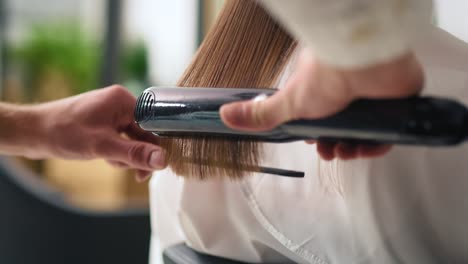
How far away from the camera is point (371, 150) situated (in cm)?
36

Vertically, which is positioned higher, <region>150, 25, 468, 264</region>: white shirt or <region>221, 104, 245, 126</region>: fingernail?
<region>221, 104, 245, 126</region>: fingernail

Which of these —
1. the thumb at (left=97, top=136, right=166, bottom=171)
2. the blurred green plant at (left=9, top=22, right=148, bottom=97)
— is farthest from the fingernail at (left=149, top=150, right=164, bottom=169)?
the blurred green plant at (left=9, top=22, right=148, bottom=97)

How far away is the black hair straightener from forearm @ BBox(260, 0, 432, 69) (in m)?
0.04

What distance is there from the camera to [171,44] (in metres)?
2.73

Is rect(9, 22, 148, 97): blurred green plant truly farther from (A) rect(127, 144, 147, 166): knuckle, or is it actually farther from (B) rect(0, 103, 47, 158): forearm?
(A) rect(127, 144, 147, 166): knuckle

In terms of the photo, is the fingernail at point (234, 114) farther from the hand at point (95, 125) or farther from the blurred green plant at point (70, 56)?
the blurred green plant at point (70, 56)

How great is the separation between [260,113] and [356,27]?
10cm

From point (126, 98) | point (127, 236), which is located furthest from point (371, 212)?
point (127, 236)

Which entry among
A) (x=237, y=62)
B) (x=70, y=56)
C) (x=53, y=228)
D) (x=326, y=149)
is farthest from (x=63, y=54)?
(x=326, y=149)

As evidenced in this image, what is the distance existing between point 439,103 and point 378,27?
0.22 ft

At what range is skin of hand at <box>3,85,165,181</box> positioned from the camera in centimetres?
71

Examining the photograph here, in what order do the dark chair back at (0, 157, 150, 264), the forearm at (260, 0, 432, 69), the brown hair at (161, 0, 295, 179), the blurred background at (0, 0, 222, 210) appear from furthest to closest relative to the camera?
the blurred background at (0, 0, 222, 210) < the dark chair back at (0, 157, 150, 264) < the brown hair at (161, 0, 295, 179) < the forearm at (260, 0, 432, 69)

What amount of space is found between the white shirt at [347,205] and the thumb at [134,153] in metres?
0.03

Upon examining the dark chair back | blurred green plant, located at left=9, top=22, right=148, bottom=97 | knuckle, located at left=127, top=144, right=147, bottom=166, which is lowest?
the dark chair back
